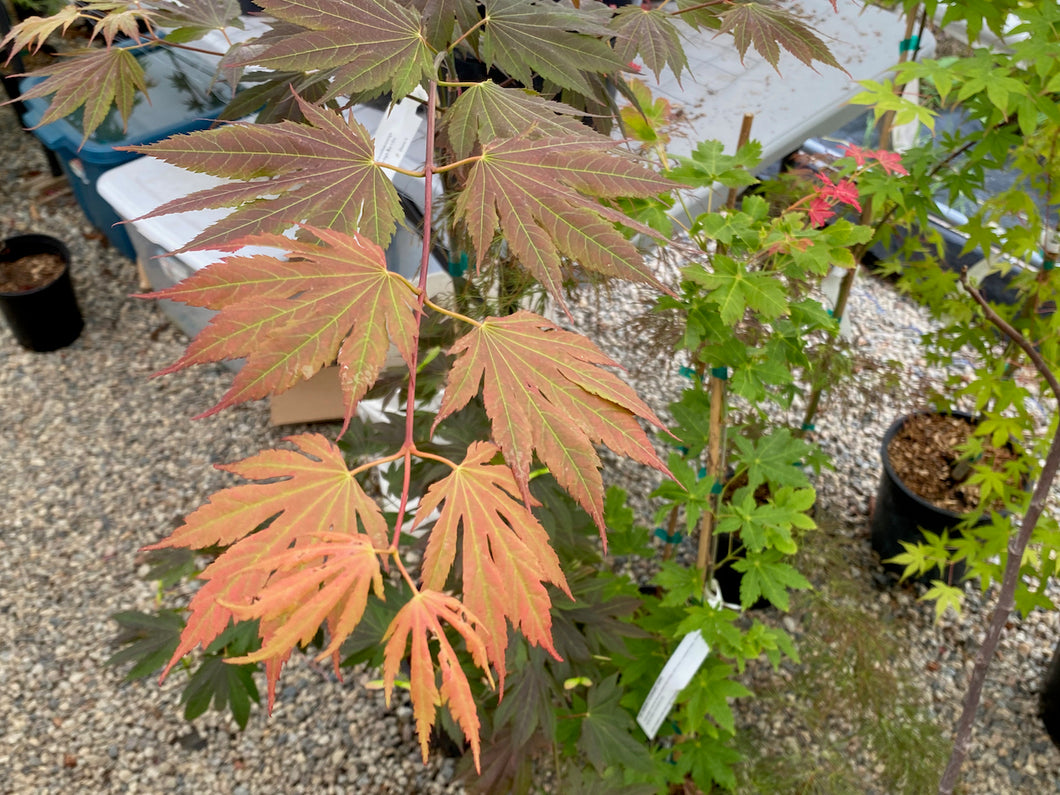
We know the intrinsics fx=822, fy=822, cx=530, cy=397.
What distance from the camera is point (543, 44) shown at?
894 mm

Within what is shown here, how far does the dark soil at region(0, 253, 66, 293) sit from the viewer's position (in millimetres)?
2516

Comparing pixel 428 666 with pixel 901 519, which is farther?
pixel 901 519

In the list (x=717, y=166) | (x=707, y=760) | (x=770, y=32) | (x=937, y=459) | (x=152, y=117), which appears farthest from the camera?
(x=152, y=117)

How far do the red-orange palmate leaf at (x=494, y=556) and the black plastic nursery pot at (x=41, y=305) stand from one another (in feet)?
7.64

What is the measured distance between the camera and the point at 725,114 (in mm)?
2258

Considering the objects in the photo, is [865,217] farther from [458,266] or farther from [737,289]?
[458,266]

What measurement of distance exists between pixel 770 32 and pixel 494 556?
79 cm

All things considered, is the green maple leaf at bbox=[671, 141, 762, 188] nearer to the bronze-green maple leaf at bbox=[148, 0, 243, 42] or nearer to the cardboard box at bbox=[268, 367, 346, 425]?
the bronze-green maple leaf at bbox=[148, 0, 243, 42]

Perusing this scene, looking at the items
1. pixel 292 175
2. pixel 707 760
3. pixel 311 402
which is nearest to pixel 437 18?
pixel 292 175

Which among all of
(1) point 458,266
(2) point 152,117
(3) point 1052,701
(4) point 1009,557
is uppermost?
(1) point 458,266

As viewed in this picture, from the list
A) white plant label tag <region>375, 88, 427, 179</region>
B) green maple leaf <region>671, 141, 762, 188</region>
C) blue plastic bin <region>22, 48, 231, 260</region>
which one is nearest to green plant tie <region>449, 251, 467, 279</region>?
white plant label tag <region>375, 88, 427, 179</region>

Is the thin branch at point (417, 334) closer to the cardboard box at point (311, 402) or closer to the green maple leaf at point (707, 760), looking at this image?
the green maple leaf at point (707, 760)

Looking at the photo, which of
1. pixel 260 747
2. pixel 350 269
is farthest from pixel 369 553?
pixel 260 747

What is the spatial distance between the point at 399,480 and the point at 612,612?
42 cm
